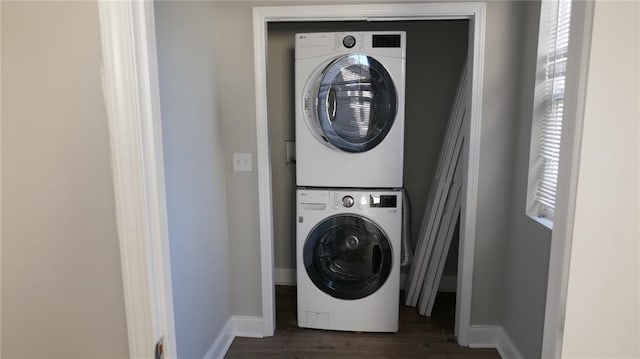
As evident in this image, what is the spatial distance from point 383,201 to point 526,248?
0.82 metres

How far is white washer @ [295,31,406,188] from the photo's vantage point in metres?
2.31

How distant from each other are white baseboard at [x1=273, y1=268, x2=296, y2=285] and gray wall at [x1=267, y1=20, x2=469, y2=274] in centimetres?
31

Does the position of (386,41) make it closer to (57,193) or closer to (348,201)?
(348,201)

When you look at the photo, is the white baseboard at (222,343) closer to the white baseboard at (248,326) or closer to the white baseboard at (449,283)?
the white baseboard at (248,326)

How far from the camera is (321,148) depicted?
242 centimetres

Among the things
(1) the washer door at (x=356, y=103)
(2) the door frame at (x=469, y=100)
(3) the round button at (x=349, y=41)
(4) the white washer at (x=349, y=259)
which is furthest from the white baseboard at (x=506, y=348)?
(3) the round button at (x=349, y=41)

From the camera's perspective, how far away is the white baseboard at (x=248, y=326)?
2.55 meters

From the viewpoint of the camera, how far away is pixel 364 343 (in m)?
2.49

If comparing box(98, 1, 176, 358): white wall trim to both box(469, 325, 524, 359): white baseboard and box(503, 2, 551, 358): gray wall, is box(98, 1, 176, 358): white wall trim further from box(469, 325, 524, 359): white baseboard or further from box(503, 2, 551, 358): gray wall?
box(469, 325, 524, 359): white baseboard

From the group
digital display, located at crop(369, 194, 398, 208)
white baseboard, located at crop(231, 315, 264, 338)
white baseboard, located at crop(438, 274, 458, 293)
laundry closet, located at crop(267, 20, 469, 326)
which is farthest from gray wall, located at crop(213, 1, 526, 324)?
white baseboard, located at crop(438, 274, 458, 293)

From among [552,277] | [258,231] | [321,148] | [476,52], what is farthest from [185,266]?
[476,52]

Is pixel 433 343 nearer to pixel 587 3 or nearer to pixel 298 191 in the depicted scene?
pixel 298 191

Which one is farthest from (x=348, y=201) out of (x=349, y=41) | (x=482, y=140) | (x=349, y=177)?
(x=349, y=41)

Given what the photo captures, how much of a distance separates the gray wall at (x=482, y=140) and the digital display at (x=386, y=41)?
502 mm
